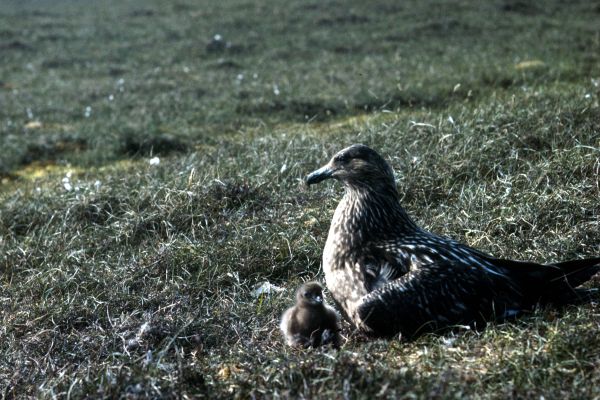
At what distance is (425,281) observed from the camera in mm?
3736

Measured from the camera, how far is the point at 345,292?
399cm

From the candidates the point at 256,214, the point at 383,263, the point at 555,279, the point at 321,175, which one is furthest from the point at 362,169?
the point at 256,214

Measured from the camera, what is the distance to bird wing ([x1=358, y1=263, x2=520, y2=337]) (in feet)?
12.2

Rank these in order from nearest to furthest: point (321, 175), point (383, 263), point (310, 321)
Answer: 1. point (310, 321)
2. point (383, 263)
3. point (321, 175)

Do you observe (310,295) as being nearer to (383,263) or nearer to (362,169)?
(383,263)

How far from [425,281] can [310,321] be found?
2.08ft

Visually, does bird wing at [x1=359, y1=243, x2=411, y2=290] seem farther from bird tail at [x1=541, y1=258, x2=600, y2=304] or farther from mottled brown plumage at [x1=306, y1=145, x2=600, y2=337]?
bird tail at [x1=541, y1=258, x2=600, y2=304]

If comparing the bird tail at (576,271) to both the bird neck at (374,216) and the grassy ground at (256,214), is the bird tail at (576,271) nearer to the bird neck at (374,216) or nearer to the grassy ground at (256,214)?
the grassy ground at (256,214)

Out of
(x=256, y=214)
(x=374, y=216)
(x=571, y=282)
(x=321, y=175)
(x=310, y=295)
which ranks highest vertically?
(x=321, y=175)

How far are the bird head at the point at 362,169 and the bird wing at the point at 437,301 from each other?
765 millimetres

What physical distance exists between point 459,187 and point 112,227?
2.72 metres

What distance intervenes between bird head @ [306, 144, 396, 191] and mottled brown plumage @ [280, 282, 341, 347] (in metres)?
0.71

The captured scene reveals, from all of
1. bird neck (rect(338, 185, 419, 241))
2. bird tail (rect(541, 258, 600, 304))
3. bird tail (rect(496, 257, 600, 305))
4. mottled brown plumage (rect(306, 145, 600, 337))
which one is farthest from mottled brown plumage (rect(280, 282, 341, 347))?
bird tail (rect(541, 258, 600, 304))

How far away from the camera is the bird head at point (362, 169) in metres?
4.35
